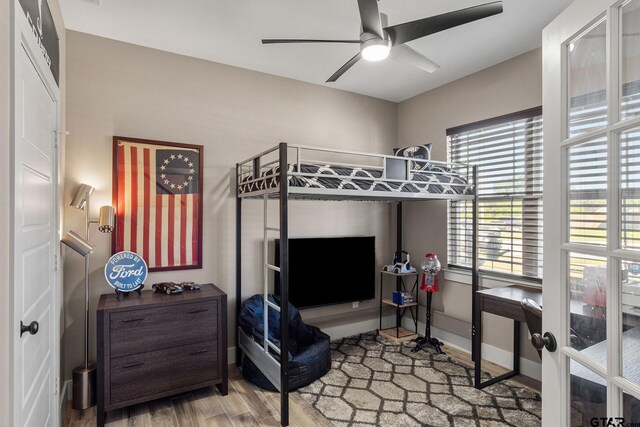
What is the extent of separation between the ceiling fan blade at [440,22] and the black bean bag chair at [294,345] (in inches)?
92.4

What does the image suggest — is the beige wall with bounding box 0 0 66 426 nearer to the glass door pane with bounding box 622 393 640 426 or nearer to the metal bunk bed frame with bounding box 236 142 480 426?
the metal bunk bed frame with bounding box 236 142 480 426

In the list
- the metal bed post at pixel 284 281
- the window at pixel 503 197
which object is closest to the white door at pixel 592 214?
the metal bed post at pixel 284 281

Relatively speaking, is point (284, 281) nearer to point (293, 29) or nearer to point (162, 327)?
point (162, 327)

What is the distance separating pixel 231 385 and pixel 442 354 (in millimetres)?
2003

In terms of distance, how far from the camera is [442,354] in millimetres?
3418

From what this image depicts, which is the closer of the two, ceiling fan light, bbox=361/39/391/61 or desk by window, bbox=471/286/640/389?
ceiling fan light, bbox=361/39/391/61

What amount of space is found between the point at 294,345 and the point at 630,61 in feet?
9.77

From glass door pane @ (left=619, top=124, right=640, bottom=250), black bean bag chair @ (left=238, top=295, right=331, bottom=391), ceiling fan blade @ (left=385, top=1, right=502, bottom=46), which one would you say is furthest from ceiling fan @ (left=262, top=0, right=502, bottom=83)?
black bean bag chair @ (left=238, top=295, right=331, bottom=391)

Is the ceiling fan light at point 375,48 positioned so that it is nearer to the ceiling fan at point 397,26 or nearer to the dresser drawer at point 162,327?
the ceiling fan at point 397,26

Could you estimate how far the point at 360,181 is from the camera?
2.67m

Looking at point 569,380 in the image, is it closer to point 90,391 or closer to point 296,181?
point 296,181

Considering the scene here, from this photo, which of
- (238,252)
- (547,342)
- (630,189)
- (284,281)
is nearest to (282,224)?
(284,281)

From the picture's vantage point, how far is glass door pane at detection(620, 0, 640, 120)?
2.85 feet

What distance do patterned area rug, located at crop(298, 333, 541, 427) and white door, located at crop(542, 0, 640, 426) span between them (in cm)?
135
